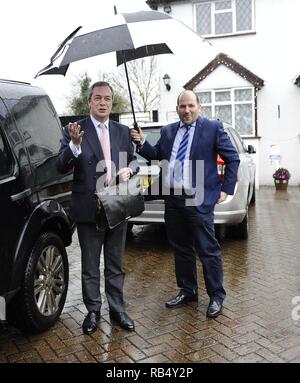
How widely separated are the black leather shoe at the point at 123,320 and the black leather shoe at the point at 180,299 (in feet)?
1.69

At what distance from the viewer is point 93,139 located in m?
3.45

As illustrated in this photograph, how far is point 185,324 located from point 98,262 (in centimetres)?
89

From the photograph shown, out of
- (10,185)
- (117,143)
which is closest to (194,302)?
(117,143)

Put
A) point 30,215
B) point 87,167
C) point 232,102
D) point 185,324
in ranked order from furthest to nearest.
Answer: point 232,102 → point 185,324 → point 87,167 → point 30,215

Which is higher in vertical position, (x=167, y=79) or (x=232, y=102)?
(x=167, y=79)

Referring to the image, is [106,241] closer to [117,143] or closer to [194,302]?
[117,143]

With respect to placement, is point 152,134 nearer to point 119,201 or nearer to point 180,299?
point 180,299

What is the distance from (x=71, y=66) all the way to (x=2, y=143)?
88cm

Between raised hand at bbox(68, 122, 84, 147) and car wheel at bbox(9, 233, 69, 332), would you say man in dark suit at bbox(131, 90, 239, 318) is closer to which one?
raised hand at bbox(68, 122, 84, 147)

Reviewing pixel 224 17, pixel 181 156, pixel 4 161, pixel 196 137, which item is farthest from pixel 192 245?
pixel 224 17

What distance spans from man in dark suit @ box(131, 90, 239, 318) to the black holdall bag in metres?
0.39

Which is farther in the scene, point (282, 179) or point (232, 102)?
point (232, 102)

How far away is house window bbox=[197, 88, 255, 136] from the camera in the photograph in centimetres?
1366

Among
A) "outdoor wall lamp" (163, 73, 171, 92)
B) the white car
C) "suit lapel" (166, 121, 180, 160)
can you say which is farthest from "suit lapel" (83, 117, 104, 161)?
"outdoor wall lamp" (163, 73, 171, 92)
